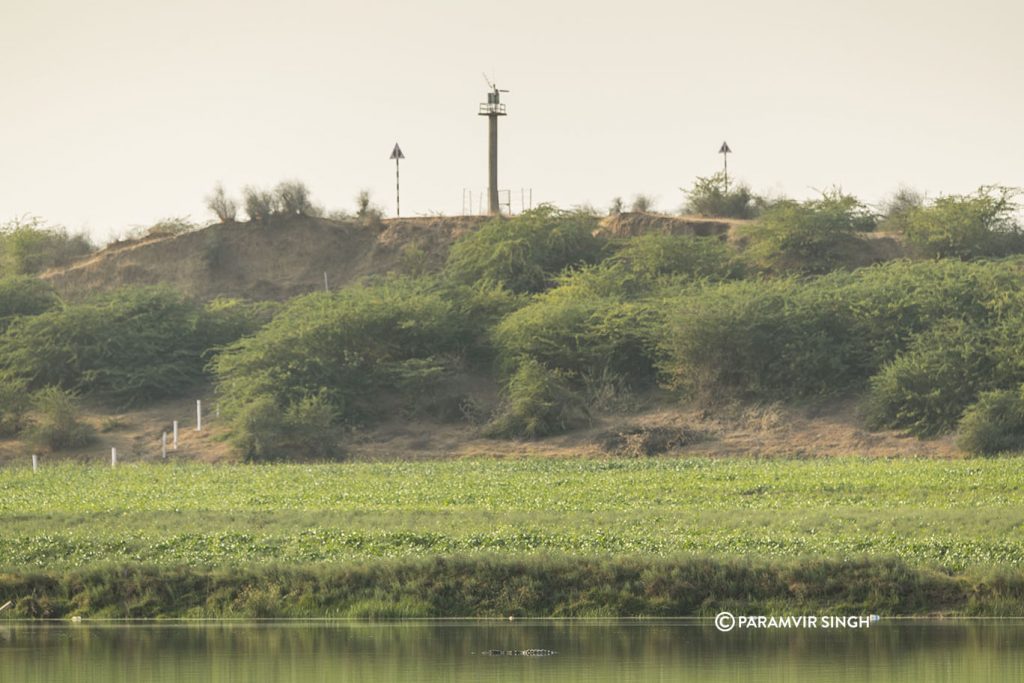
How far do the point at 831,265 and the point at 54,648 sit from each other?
142 ft

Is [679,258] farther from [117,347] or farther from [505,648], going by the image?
[505,648]

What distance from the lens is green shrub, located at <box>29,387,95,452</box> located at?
182 ft

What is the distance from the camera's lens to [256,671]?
74.6 feet

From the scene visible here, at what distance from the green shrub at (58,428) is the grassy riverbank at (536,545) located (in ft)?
44.2

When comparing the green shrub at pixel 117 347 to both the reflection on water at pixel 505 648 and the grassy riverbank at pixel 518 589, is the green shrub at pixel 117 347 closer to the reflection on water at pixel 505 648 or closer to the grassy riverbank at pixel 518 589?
the grassy riverbank at pixel 518 589

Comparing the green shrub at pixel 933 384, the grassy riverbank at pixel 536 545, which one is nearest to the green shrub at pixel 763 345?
the green shrub at pixel 933 384

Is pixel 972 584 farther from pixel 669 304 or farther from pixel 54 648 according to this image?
pixel 669 304

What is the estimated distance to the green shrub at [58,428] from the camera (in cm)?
5538

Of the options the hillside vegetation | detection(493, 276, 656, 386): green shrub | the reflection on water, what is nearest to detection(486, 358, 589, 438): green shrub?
the hillside vegetation

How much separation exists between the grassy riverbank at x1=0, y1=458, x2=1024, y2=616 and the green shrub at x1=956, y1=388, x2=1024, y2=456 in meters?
4.67

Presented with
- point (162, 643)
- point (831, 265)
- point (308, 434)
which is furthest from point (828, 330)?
point (162, 643)

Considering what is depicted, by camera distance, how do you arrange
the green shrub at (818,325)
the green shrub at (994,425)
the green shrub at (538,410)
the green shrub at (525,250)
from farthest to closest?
the green shrub at (525,250)
the green shrub at (538,410)
the green shrub at (818,325)
the green shrub at (994,425)

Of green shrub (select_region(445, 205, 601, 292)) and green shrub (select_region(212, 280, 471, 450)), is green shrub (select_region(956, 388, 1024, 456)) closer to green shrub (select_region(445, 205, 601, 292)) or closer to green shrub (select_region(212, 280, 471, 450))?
green shrub (select_region(212, 280, 471, 450))

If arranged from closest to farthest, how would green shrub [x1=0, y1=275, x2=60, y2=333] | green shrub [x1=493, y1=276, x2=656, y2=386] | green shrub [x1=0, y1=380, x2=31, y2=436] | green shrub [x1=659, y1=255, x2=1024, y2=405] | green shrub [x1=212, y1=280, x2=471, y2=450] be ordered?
green shrub [x1=659, y1=255, x2=1024, y2=405], green shrub [x1=212, y1=280, x2=471, y2=450], green shrub [x1=493, y1=276, x2=656, y2=386], green shrub [x1=0, y1=380, x2=31, y2=436], green shrub [x1=0, y1=275, x2=60, y2=333]
